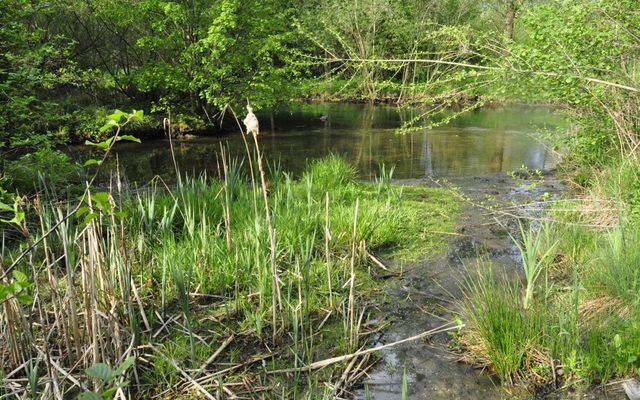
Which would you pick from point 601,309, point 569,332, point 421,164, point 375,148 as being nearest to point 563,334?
point 569,332

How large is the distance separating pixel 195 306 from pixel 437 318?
6.01 feet

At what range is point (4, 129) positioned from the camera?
5953mm

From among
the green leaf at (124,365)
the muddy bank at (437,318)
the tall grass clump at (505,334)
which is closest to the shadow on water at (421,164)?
the muddy bank at (437,318)

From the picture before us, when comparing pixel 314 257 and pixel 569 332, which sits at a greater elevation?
pixel 569 332

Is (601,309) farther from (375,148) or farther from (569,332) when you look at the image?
(375,148)

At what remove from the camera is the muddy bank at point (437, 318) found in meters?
2.98

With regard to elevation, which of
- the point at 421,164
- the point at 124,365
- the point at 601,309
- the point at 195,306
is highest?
the point at 124,365

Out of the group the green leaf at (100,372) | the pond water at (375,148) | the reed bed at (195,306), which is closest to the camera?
the green leaf at (100,372)

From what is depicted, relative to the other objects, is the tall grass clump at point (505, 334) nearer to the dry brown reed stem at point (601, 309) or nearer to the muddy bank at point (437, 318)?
the muddy bank at point (437, 318)

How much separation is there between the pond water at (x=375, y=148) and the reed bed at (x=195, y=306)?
383cm

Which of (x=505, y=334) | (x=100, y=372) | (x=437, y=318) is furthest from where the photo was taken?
(x=437, y=318)

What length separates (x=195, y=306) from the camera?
12.8 feet

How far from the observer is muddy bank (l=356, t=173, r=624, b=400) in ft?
9.76

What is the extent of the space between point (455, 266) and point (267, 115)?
17987mm
